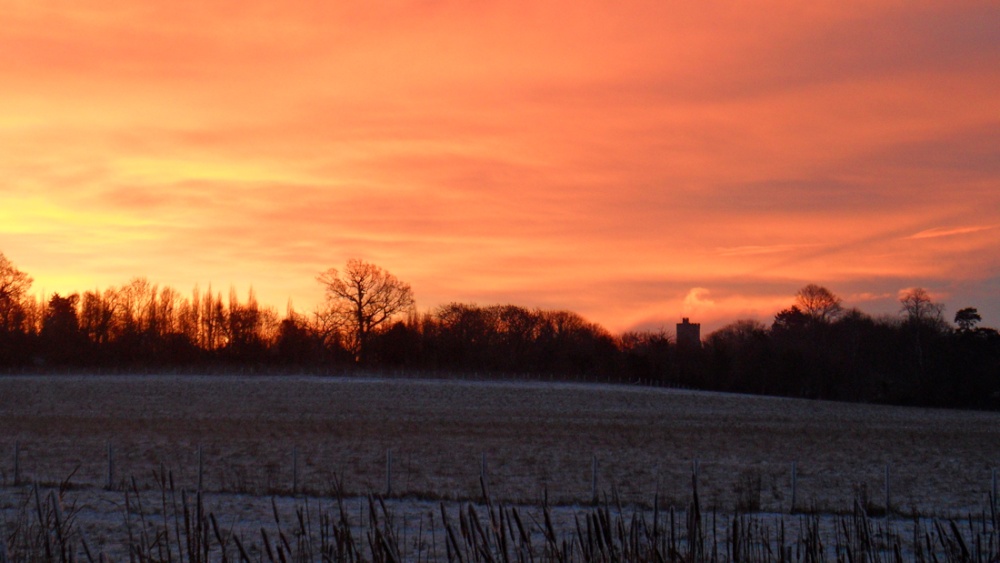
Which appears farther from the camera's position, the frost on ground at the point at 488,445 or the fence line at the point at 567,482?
the frost on ground at the point at 488,445

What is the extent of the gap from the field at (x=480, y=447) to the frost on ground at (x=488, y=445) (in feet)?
0.42

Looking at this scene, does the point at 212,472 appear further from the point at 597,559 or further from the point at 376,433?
the point at 597,559

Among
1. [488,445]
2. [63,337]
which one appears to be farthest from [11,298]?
[488,445]

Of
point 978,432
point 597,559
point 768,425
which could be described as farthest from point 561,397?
point 597,559

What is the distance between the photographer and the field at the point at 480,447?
2348 centimetres

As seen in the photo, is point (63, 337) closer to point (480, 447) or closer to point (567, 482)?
point (480, 447)

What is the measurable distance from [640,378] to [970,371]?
33904 mm

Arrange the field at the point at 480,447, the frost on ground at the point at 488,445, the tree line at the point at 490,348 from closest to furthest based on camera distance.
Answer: the field at the point at 480,447 < the frost on ground at the point at 488,445 < the tree line at the point at 490,348

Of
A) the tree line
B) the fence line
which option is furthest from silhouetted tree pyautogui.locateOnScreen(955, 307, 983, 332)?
the fence line

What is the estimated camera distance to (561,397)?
69.2m

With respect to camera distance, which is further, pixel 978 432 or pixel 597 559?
pixel 978 432

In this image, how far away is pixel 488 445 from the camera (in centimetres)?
3462

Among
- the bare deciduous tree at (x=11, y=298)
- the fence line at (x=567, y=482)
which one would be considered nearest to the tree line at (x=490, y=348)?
the bare deciduous tree at (x=11, y=298)

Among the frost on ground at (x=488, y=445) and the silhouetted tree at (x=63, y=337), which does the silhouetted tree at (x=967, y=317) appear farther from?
the silhouetted tree at (x=63, y=337)
